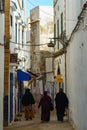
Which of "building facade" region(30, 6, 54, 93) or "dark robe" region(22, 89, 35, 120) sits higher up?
"building facade" region(30, 6, 54, 93)

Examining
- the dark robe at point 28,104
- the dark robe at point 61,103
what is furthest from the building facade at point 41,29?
the dark robe at point 61,103

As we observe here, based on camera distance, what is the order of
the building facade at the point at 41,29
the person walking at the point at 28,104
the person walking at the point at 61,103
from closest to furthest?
1. the person walking at the point at 61,103
2. the person walking at the point at 28,104
3. the building facade at the point at 41,29

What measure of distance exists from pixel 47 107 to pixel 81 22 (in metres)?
8.70

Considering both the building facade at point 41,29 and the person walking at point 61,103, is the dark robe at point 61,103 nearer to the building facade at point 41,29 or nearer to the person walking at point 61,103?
the person walking at point 61,103

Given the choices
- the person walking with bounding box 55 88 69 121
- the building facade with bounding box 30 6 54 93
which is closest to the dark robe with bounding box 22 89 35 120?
the person walking with bounding box 55 88 69 121

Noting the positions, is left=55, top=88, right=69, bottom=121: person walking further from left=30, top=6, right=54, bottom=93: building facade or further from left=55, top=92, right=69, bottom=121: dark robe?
left=30, top=6, right=54, bottom=93: building facade

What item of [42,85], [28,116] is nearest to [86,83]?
[28,116]

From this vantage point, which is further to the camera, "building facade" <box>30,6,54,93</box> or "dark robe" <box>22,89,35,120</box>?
"building facade" <box>30,6,54,93</box>

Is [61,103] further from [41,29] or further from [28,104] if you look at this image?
[41,29]

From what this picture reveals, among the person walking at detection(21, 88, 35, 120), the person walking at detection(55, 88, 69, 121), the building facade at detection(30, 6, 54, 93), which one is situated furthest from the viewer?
the building facade at detection(30, 6, 54, 93)

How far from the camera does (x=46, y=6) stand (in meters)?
44.7

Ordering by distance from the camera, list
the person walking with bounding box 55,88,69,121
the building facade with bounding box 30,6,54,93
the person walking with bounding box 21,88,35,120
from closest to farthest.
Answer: the person walking with bounding box 55,88,69,121 < the person walking with bounding box 21,88,35,120 < the building facade with bounding box 30,6,54,93

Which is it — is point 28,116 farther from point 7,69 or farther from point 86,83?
point 86,83

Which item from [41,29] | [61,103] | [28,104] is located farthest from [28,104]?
[41,29]
